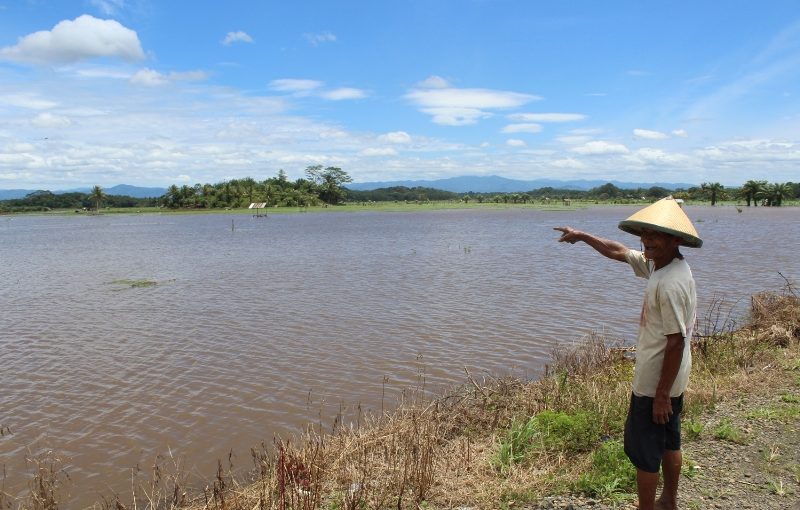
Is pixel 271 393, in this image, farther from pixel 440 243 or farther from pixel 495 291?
pixel 440 243

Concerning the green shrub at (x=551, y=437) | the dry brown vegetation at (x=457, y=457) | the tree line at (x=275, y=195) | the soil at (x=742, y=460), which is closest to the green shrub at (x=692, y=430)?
the soil at (x=742, y=460)

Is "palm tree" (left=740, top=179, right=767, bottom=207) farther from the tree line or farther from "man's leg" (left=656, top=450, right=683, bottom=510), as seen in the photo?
"man's leg" (left=656, top=450, right=683, bottom=510)

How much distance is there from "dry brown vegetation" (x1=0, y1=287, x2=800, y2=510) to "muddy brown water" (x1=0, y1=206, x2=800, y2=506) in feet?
2.52

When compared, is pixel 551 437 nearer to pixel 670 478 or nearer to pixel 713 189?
pixel 670 478

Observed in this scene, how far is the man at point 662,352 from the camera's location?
11.3 feet

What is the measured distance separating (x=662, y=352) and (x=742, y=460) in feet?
6.38

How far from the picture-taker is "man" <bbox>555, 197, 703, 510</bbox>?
11.3 feet

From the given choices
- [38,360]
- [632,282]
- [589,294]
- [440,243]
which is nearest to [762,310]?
[589,294]

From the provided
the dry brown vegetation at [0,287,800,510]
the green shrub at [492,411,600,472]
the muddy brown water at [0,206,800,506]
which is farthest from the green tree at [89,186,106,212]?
the green shrub at [492,411,600,472]

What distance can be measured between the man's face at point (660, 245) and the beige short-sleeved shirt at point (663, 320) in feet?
0.20

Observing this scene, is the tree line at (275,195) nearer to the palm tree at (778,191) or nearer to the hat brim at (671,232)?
the palm tree at (778,191)

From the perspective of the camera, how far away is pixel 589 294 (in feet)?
51.0

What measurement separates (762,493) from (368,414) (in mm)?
4680

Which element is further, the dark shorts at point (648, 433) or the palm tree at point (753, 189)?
the palm tree at point (753, 189)
